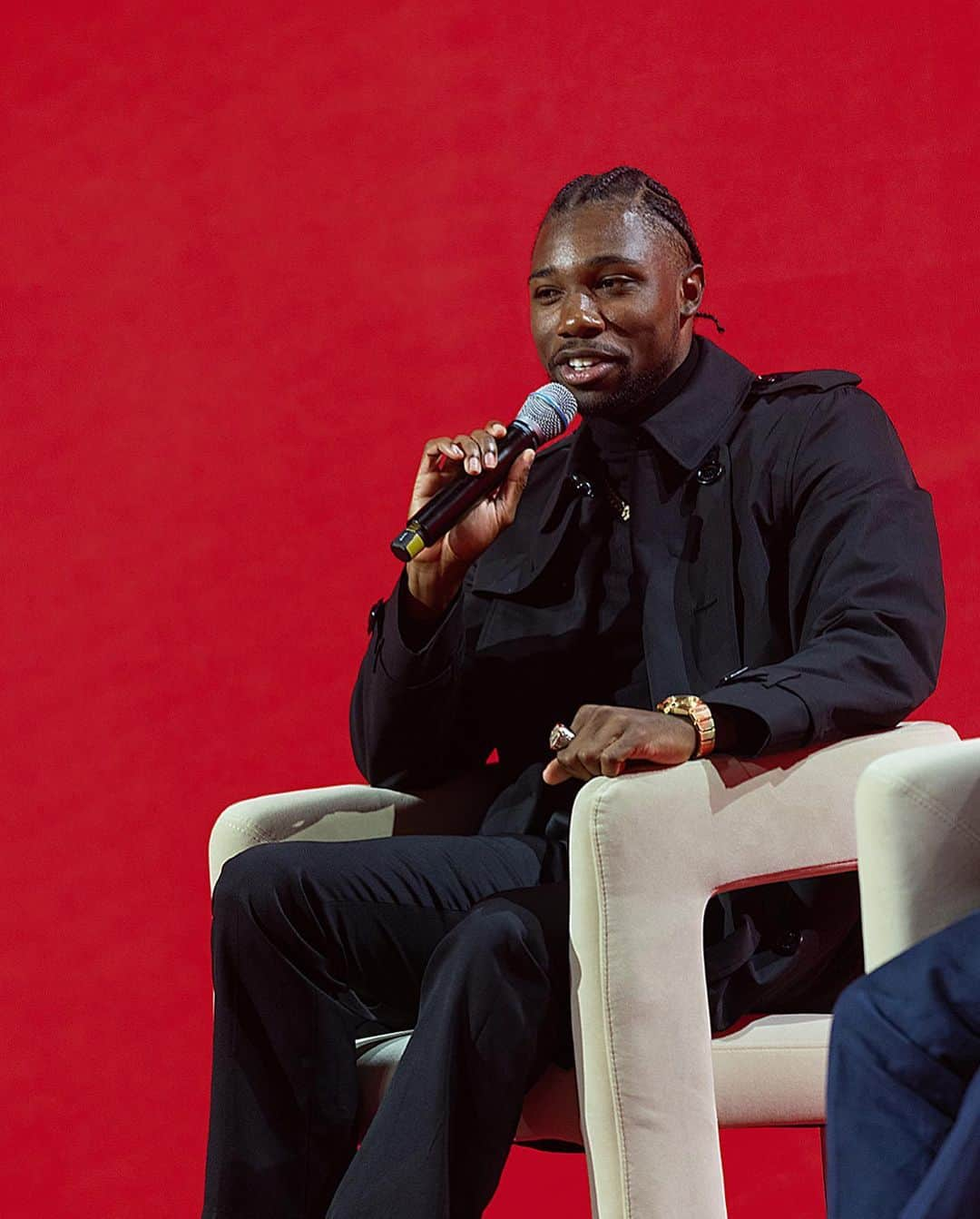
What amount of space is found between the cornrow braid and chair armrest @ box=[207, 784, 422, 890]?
2.24ft

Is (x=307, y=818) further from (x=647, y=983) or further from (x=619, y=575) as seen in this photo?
(x=647, y=983)

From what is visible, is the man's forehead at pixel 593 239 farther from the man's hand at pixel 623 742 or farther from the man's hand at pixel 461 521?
the man's hand at pixel 623 742

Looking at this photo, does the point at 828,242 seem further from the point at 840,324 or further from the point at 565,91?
the point at 565,91

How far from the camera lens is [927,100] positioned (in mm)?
2273

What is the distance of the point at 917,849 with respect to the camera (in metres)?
1.24

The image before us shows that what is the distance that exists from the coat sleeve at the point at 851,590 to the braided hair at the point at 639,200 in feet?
0.87

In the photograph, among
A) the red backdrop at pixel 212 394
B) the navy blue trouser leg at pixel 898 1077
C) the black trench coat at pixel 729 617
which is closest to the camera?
the navy blue trouser leg at pixel 898 1077

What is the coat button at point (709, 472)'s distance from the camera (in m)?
1.80

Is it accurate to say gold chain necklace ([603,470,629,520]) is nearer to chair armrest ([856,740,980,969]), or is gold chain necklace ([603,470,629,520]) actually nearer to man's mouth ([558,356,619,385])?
man's mouth ([558,356,619,385])

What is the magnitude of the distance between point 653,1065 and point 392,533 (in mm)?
1265

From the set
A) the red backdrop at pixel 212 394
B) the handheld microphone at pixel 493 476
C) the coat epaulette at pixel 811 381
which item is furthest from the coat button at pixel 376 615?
the red backdrop at pixel 212 394

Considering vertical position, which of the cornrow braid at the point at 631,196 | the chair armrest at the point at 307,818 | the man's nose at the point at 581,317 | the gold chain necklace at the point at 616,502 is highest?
the cornrow braid at the point at 631,196

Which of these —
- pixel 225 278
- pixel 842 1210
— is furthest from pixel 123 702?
pixel 842 1210

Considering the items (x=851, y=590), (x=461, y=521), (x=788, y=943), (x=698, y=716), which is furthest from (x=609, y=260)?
(x=788, y=943)
